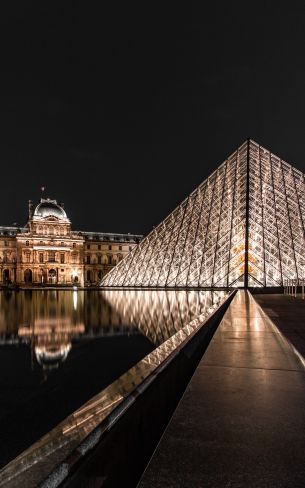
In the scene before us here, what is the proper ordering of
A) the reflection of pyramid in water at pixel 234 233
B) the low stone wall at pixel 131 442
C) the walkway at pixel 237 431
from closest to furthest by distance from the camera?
the low stone wall at pixel 131 442 → the walkway at pixel 237 431 → the reflection of pyramid in water at pixel 234 233

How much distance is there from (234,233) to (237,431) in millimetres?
30637

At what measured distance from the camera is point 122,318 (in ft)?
46.8

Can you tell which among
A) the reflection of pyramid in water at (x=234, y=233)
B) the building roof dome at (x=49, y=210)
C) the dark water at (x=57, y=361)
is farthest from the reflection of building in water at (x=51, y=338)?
the building roof dome at (x=49, y=210)

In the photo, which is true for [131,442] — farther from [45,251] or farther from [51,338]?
[45,251]

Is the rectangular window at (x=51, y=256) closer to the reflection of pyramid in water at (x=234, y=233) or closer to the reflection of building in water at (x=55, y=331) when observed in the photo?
the reflection of pyramid in water at (x=234, y=233)

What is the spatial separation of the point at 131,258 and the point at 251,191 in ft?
49.5

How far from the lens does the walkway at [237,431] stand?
1722mm

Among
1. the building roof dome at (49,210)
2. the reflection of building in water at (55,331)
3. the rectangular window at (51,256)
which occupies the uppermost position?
the building roof dome at (49,210)

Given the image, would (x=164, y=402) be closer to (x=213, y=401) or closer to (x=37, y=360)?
(x=213, y=401)

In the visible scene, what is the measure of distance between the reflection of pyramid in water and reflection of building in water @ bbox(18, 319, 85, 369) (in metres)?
18.9

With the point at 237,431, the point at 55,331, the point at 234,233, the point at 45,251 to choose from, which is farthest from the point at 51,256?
the point at 237,431

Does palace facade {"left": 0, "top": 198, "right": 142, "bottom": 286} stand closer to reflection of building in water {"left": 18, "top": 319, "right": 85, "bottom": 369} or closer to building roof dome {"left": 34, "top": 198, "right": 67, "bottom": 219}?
building roof dome {"left": 34, "top": 198, "right": 67, "bottom": 219}

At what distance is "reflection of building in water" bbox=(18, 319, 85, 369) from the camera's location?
759 cm

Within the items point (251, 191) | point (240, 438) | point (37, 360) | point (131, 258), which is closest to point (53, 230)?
point (131, 258)
